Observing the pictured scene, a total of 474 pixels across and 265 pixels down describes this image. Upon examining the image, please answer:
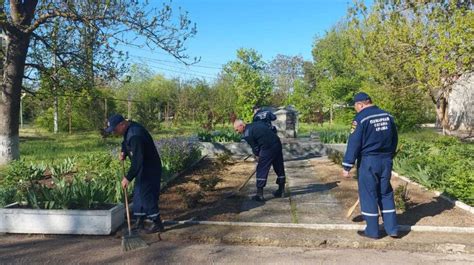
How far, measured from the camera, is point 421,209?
7.64 metres

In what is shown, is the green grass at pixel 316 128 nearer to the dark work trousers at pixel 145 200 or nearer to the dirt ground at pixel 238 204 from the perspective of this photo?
the dirt ground at pixel 238 204

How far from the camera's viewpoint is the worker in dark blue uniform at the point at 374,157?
244 inches

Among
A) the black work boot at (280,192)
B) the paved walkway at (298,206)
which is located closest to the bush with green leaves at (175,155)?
the paved walkway at (298,206)

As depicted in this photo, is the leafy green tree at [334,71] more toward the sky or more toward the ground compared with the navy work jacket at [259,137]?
more toward the sky

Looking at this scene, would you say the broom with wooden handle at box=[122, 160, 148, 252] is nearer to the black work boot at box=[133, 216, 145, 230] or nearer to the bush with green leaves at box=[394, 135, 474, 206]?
the black work boot at box=[133, 216, 145, 230]

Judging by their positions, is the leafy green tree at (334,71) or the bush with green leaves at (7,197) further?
the leafy green tree at (334,71)

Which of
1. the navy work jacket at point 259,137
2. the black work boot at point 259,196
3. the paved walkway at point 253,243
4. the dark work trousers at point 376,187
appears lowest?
the paved walkway at point 253,243

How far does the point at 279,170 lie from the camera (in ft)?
28.6

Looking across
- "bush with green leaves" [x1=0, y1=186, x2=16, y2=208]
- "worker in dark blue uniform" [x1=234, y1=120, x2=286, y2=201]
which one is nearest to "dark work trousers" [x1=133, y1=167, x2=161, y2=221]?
"bush with green leaves" [x1=0, y1=186, x2=16, y2=208]

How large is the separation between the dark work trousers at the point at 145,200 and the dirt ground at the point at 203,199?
0.82 m

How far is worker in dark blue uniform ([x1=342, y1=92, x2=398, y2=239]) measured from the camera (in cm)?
620

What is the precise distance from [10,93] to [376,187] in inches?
386

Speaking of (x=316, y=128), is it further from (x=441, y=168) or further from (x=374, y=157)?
(x=374, y=157)

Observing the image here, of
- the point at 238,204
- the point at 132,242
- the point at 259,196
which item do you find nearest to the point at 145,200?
the point at 132,242
